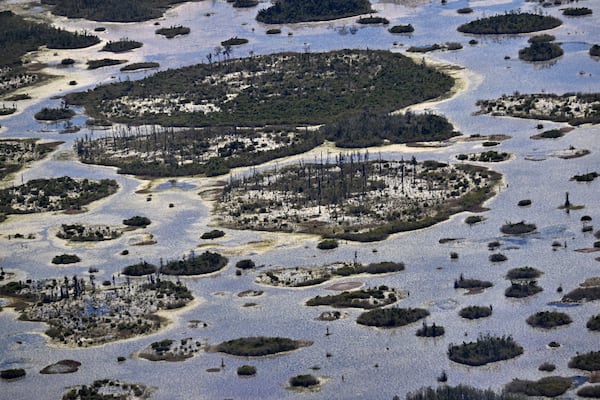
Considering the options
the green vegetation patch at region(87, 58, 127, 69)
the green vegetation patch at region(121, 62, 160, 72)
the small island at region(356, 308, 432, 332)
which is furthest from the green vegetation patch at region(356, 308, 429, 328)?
the green vegetation patch at region(87, 58, 127, 69)

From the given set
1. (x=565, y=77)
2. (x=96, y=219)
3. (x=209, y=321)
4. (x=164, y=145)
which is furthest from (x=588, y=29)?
(x=209, y=321)

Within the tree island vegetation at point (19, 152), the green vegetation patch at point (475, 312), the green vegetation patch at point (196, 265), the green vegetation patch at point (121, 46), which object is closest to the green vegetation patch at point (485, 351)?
the green vegetation patch at point (475, 312)

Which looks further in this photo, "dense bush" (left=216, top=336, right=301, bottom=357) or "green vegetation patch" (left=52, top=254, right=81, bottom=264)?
"green vegetation patch" (left=52, top=254, right=81, bottom=264)

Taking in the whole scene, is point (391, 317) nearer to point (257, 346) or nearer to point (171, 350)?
point (257, 346)

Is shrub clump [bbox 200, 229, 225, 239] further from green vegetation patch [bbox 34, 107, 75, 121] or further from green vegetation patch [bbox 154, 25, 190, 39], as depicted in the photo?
green vegetation patch [bbox 154, 25, 190, 39]

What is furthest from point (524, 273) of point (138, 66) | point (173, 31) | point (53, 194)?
point (173, 31)

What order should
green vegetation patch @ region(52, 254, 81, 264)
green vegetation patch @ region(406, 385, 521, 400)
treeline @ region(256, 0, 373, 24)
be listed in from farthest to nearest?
treeline @ region(256, 0, 373, 24)
green vegetation patch @ region(52, 254, 81, 264)
green vegetation patch @ region(406, 385, 521, 400)
